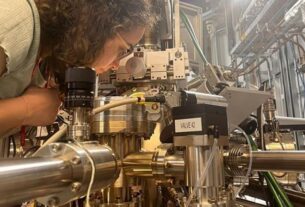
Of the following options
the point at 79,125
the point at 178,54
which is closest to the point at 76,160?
the point at 79,125

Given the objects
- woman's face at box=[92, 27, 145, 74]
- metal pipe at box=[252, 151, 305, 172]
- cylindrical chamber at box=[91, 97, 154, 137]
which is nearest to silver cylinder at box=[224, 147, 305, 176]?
metal pipe at box=[252, 151, 305, 172]

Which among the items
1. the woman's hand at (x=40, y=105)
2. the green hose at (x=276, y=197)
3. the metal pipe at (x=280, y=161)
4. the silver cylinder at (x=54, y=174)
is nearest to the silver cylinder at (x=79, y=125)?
the silver cylinder at (x=54, y=174)

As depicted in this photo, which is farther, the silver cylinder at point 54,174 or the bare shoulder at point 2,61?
the bare shoulder at point 2,61

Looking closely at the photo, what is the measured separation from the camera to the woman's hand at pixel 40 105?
0.80 metres

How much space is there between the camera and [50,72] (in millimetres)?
892

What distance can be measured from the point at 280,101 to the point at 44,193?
2.71 meters

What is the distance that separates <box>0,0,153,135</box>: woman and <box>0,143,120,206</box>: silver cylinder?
32cm

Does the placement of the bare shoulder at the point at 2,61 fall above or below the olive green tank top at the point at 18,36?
below

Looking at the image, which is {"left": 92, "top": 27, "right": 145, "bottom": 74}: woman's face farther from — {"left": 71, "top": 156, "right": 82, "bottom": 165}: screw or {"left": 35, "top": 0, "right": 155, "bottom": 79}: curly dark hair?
{"left": 71, "top": 156, "right": 82, "bottom": 165}: screw

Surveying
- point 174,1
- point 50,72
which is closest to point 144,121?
point 50,72

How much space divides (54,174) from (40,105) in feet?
1.58

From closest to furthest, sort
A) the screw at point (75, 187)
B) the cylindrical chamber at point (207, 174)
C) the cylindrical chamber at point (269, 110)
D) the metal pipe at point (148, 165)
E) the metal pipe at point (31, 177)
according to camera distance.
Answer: the metal pipe at point (31, 177)
the screw at point (75, 187)
the cylindrical chamber at point (207, 174)
the metal pipe at point (148, 165)
the cylindrical chamber at point (269, 110)

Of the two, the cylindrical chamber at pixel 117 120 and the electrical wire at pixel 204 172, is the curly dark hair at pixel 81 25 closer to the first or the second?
the cylindrical chamber at pixel 117 120

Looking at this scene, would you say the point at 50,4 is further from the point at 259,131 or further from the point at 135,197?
the point at 259,131
